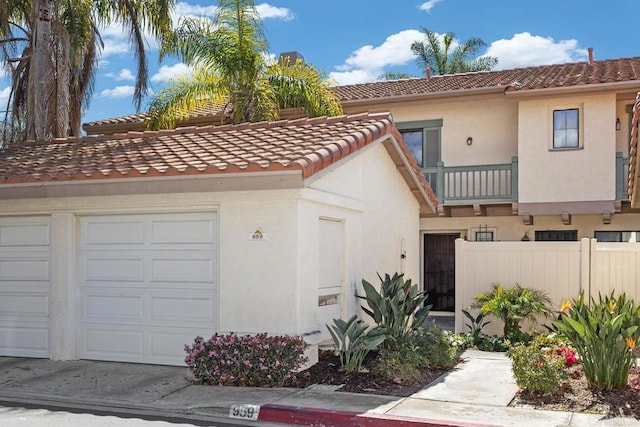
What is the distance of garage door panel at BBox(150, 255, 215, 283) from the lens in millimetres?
10195

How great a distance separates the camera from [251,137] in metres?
11.4

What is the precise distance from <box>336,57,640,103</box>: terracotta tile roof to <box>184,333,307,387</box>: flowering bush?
11618mm

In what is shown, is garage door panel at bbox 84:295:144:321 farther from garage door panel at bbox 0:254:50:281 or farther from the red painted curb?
the red painted curb

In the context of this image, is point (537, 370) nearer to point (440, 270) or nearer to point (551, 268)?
point (551, 268)

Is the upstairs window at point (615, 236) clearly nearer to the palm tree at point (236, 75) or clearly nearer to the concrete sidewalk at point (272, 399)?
the palm tree at point (236, 75)

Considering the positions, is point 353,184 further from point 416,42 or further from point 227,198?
point 416,42

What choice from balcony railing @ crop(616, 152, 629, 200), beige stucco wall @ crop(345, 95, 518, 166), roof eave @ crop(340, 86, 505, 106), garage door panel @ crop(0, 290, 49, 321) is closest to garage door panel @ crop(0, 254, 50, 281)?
garage door panel @ crop(0, 290, 49, 321)

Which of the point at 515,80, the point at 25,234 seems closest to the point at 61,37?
the point at 25,234

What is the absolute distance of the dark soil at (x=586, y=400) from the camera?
297 inches

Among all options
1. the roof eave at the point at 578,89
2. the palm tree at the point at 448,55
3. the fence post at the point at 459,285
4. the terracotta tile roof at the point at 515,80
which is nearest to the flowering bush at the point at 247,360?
the fence post at the point at 459,285

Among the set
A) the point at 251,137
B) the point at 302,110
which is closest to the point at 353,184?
the point at 251,137

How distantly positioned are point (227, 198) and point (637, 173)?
7.42 metres

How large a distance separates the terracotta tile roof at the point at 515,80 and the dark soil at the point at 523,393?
10.6 m

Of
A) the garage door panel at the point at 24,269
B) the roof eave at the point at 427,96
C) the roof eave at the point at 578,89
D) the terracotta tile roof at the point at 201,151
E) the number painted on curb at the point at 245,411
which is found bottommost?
the number painted on curb at the point at 245,411
